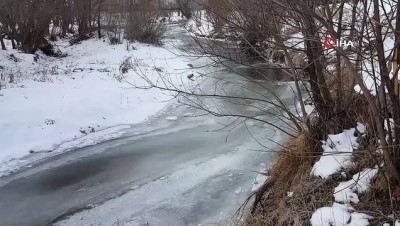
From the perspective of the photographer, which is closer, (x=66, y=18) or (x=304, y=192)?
(x=304, y=192)

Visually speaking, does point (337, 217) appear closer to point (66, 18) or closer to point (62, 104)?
point (62, 104)

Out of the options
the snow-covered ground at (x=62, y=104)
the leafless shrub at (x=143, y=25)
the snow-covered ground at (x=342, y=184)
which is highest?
the leafless shrub at (x=143, y=25)

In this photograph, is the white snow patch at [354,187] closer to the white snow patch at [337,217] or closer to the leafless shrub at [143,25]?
the white snow patch at [337,217]

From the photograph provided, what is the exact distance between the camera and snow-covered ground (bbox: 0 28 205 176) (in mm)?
9297

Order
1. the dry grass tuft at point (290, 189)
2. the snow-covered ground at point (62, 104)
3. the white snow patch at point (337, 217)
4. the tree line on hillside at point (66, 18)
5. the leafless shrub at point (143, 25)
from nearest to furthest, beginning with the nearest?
1. the white snow patch at point (337, 217)
2. the dry grass tuft at point (290, 189)
3. the snow-covered ground at point (62, 104)
4. the tree line on hillside at point (66, 18)
5. the leafless shrub at point (143, 25)

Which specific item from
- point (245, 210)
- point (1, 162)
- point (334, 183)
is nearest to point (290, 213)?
point (334, 183)

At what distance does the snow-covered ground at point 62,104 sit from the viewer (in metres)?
9.30

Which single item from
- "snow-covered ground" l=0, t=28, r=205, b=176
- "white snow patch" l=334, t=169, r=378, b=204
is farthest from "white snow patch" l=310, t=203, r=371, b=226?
"snow-covered ground" l=0, t=28, r=205, b=176

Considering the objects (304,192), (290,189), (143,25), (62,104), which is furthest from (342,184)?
(143,25)

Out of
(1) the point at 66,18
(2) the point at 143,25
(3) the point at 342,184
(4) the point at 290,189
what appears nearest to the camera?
(3) the point at 342,184

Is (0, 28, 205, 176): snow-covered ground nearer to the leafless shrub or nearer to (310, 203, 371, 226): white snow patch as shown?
(310, 203, 371, 226): white snow patch

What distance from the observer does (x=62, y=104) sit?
11297 mm

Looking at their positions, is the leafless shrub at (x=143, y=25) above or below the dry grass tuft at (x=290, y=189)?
above

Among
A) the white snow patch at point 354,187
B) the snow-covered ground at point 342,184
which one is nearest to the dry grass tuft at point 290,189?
the snow-covered ground at point 342,184
